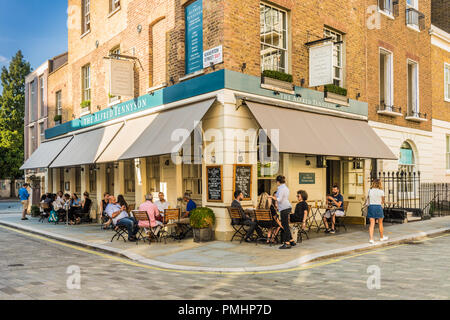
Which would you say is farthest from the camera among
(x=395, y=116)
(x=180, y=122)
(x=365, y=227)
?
(x=395, y=116)

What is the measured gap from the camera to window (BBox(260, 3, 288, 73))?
13.2 metres

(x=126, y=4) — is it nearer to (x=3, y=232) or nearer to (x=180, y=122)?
(x=180, y=122)

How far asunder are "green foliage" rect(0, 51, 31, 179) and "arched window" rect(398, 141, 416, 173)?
46.4m

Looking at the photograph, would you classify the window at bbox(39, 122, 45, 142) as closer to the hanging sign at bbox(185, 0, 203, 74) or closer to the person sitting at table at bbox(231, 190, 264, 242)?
the hanging sign at bbox(185, 0, 203, 74)

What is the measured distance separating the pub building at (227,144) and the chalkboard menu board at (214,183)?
0.03 m

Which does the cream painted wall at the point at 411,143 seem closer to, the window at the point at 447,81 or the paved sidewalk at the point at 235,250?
the window at the point at 447,81

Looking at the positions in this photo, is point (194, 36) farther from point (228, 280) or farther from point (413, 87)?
point (413, 87)

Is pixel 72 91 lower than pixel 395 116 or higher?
higher

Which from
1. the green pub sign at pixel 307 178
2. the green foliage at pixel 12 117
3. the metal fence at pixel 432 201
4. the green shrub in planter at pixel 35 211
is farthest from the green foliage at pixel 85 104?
the green foliage at pixel 12 117

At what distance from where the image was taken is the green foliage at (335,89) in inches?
582

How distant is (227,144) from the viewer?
1157cm

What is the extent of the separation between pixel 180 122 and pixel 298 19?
5499 mm

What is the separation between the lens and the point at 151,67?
15.1 meters
